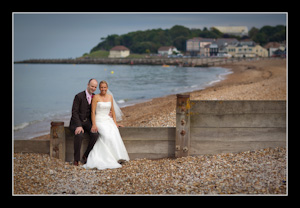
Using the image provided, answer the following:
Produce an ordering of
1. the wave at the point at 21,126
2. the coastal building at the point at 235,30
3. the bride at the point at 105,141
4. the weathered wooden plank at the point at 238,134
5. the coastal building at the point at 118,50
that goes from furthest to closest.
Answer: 1. the coastal building at the point at 118,50
2. the wave at the point at 21,126
3. the coastal building at the point at 235,30
4. the weathered wooden plank at the point at 238,134
5. the bride at the point at 105,141

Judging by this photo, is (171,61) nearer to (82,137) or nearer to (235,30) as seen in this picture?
(235,30)

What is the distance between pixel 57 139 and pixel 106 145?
32.5 inches

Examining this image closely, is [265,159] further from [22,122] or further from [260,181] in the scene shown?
[22,122]

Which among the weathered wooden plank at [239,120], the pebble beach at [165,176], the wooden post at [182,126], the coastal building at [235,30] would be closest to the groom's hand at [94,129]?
the pebble beach at [165,176]

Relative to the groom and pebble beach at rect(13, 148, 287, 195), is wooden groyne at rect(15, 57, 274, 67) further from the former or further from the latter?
the groom

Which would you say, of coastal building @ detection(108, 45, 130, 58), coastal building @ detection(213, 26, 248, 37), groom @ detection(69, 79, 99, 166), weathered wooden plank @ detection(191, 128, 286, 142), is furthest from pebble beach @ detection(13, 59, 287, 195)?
coastal building @ detection(108, 45, 130, 58)

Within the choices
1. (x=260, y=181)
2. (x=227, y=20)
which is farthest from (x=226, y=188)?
(x=227, y=20)

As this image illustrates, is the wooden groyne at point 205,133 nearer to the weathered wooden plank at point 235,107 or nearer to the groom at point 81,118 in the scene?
the weathered wooden plank at point 235,107

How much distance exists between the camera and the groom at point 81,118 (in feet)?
18.7

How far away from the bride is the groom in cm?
10

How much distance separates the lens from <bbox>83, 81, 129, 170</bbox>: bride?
577cm

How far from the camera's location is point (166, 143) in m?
5.96

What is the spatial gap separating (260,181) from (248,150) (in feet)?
3.85

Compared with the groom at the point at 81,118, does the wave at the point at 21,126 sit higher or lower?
lower
